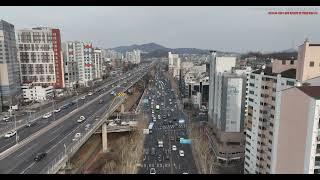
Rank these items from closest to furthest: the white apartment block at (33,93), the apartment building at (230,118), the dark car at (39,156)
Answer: the dark car at (39,156), the apartment building at (230,118), the white apartment block at (33,93)

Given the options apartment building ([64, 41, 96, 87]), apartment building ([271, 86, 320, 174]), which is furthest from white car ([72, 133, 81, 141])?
apartment building ([64, 41, 96, 87])

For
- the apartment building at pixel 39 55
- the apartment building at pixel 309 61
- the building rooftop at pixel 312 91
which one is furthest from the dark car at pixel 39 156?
the apartment building at pixel 39 55

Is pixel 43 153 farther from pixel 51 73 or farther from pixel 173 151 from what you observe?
pixel 51 73

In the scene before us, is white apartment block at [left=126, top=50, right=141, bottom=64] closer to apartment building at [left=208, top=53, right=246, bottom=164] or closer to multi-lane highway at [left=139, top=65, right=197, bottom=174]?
multi-lane highway at [left=139, top=65, right=197, bottom=174]

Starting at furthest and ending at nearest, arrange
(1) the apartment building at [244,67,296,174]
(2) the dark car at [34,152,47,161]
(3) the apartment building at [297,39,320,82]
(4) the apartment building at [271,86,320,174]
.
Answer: (2) the dark car at [34,152,47,161] → (1) the apartment building at [244,67,296,174] → (3) the apartment building at [297,39,320,82] → (4) the apartment building at [271,86,320,174]

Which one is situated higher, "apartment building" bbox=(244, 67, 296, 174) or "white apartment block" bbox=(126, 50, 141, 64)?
"white apartment block" bbox=(126, 50, 141, 64)

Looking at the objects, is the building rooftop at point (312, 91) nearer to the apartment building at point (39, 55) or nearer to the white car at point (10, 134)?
the white car at point (10, 134)

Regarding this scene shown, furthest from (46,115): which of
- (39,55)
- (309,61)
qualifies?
(309,61)
